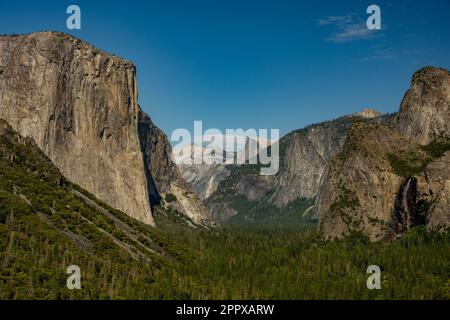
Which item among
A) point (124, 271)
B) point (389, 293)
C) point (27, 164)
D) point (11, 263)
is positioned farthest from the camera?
point (27, 164)

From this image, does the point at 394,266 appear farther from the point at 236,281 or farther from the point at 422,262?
the point at 236,281

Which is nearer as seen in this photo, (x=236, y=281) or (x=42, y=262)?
(x=42, y=262)

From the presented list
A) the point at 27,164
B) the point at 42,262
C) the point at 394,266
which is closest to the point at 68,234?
the point at 42,262

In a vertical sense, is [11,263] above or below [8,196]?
below

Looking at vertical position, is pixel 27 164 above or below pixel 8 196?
above
